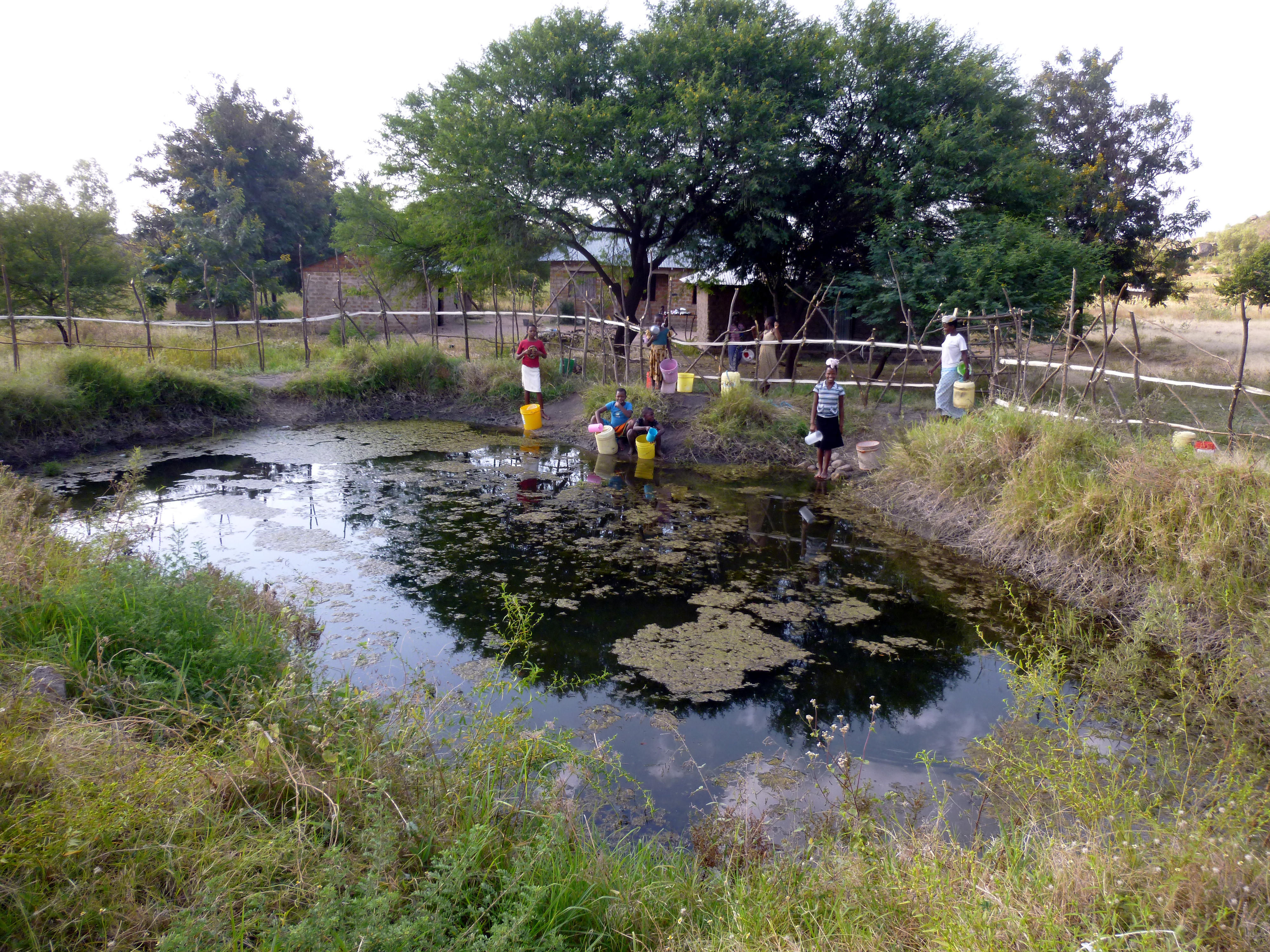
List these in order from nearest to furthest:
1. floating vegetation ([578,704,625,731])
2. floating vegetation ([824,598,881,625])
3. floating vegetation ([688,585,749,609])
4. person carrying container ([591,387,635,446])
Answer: floating vegetation ([578,704,625,731]), floating vegetation ([824,598,881,625]), floating vegetation ([688,585,749,609]), person carrying container ([591,387,635,446])

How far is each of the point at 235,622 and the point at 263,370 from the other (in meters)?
10.0

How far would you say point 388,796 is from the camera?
7.97 feet

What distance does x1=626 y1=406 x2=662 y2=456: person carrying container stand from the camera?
9.75 metres

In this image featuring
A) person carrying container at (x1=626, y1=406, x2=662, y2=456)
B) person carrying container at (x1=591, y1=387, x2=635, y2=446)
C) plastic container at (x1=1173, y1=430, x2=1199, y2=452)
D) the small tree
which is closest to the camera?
plastic container at (x1=1173, y1=430, x2=1199, y2=452)

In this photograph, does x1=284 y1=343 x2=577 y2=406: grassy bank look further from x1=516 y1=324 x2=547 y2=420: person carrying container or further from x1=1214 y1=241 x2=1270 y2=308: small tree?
x1=1214 y1=241 x2=1270 y2=308: small tree

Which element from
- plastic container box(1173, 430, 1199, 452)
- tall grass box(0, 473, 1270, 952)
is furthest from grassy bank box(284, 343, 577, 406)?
tall grass box(0, 473, 1270, 952)

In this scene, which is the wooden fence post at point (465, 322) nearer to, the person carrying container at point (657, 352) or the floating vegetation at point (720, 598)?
the person carrying container at point (657, 352)

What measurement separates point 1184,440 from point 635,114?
926 cm

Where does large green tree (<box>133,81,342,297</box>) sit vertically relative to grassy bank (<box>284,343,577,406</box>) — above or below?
above

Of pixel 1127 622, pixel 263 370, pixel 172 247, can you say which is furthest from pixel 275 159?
pixel 1127 622

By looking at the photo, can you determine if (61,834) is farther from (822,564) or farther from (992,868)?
(822,564)

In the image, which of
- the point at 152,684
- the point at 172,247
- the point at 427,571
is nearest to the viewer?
the point at 152,684

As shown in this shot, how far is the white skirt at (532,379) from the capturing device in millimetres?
11391

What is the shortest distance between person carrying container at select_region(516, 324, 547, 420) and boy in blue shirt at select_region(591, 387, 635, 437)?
1.52 meters
